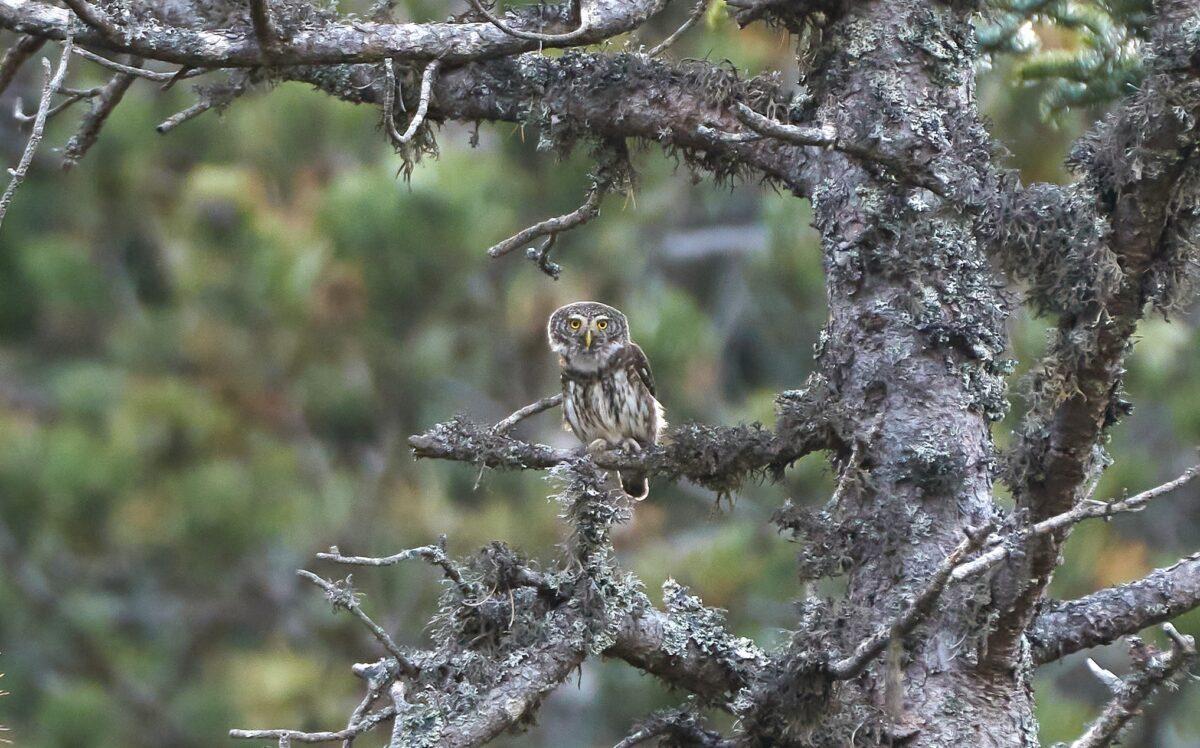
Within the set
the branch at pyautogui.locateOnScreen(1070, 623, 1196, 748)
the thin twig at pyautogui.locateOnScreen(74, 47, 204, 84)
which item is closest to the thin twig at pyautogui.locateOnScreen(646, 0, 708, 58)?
the thin twig at pyautogui.locateOnScreen(74, 47, 204, 84)

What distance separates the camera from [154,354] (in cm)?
822

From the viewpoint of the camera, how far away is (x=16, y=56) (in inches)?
133

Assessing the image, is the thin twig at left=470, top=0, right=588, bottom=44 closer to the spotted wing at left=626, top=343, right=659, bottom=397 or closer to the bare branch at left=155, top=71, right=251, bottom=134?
the bare branch at left=155, top=71, right=251, bottom=134

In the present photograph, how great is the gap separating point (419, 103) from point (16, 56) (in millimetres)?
949

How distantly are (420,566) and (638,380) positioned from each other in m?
2.73

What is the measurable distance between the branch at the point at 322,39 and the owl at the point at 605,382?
235 cm

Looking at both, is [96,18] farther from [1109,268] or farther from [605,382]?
[605,382]

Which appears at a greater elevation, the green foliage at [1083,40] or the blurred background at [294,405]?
the blurred background at [294,405]

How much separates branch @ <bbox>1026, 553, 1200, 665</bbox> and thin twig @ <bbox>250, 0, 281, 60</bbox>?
1.86m

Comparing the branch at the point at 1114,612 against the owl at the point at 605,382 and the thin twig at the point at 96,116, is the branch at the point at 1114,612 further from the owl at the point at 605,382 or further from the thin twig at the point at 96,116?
the owl at the point at 605,382

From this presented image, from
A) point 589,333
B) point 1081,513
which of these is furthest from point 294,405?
point 1081,513

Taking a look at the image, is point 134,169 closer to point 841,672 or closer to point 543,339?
point 543,339

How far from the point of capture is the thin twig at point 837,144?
103 inches

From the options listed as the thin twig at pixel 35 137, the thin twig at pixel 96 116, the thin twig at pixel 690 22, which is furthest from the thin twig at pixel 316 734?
the thin twig at pixel 96 116
